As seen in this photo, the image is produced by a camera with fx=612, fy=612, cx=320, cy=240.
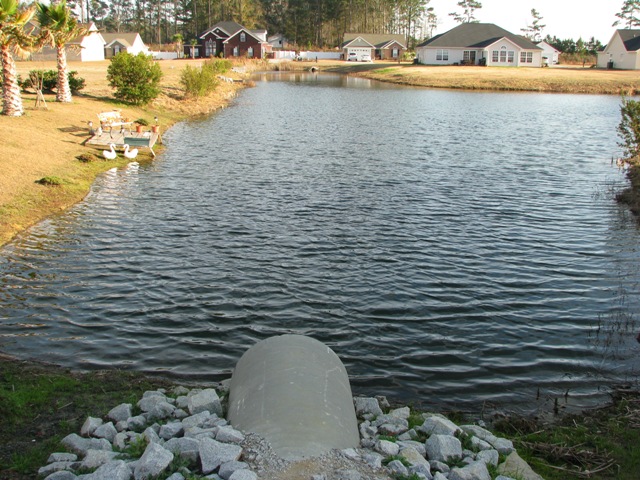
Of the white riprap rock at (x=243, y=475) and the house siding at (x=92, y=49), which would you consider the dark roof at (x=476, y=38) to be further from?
the white riprap rock at (x=243, y=475)

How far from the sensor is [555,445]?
356 inches

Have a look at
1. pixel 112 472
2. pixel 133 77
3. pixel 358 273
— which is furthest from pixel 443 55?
pixel 112 472

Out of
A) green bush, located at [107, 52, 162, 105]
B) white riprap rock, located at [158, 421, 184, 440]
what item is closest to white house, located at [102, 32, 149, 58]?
green bush, located at [107, 52, 162, 105]

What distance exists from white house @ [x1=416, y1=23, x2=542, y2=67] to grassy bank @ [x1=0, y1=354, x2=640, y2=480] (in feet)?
362

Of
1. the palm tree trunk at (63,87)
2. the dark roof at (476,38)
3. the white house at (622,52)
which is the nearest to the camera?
the palm tree trunk at (63,87)

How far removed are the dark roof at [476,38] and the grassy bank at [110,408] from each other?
366 feet

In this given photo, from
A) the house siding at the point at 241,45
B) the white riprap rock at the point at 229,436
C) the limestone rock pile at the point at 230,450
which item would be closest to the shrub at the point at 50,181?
the limestone rock pile at the point at 230,450

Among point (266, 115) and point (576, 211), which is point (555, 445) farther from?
point (266, 115)

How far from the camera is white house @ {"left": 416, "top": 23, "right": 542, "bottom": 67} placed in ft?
365

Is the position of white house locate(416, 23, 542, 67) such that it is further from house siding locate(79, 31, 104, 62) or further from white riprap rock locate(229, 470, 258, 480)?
white riprap rock locate(229, 470, 258, 480)

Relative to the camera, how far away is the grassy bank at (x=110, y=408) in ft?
27.7

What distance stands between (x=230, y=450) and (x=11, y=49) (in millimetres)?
32288

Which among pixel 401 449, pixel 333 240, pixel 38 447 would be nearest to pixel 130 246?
pixel 333 240

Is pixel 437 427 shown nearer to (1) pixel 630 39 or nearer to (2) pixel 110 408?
(2) pixel 110 408
